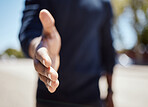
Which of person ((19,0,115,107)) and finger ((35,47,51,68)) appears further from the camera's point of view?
person ((19,0,115,107))

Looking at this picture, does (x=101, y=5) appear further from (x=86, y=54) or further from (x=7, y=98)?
(x=7, y=98)

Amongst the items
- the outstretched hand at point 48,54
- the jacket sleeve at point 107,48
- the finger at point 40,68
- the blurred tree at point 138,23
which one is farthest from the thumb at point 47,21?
the blurred tree at point 138,23

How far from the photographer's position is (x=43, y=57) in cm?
52

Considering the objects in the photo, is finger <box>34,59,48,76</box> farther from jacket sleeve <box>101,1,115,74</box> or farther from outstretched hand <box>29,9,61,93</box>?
jacket sleeve <box>101,1,115,74</box>

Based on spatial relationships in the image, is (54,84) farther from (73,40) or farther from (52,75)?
(73,40)

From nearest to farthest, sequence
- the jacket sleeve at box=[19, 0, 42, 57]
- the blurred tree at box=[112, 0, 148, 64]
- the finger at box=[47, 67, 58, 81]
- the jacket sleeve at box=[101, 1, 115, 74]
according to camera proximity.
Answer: the finger at box=[47, 67, 58, 81], the jacket sleeve at box=[19, 0, 42, 57], the jacket sleeve at box=[101, 1, 115, 74], the blurred tree at box=[112, 0, 148, 64]

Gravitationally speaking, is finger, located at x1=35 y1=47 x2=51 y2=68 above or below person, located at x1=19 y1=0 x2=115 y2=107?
above

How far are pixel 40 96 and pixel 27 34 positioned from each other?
45cm

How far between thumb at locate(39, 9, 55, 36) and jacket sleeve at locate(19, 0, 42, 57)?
0.58 ft

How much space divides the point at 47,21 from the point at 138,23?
16086mm

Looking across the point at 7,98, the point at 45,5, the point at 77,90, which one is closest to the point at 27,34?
the point at 45,5

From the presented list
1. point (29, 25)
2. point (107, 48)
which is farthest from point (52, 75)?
point (107, 48)

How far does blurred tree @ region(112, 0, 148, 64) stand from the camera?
14797 mm

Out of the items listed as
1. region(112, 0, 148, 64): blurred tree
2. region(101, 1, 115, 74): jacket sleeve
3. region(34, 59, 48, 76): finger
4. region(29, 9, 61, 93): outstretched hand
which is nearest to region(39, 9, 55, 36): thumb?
region(29, 9, 61, 93): outstretched hand
